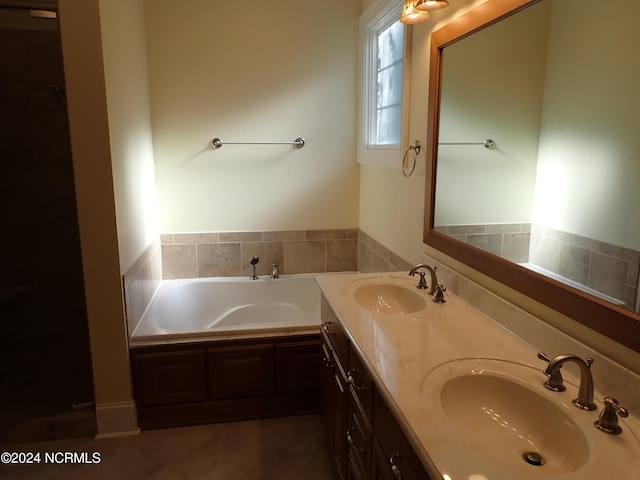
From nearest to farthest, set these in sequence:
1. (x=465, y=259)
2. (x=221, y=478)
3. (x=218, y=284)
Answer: (x=465, y=259) → (x=221, y=478) → (x=218, y=284)

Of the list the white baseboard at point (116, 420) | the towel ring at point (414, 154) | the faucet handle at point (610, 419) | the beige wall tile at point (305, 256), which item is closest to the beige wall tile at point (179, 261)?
the beige wall tile at point (305, 256)

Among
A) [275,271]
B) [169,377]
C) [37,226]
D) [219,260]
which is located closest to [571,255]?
[169,377]

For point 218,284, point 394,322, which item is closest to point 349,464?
point 394,322

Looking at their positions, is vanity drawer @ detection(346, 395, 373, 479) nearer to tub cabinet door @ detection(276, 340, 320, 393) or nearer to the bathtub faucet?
tub cabinet door @ detection(276, 340, 320, 393)

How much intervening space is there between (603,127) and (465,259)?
75cm

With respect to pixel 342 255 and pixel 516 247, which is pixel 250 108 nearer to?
pixel 342 255

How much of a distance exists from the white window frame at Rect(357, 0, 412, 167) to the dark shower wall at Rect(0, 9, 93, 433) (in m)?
1.95

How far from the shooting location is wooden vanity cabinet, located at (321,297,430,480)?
3.87 feet

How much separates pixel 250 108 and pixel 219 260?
109cm

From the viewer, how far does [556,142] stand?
1.33m

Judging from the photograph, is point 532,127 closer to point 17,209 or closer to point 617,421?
point 617,421

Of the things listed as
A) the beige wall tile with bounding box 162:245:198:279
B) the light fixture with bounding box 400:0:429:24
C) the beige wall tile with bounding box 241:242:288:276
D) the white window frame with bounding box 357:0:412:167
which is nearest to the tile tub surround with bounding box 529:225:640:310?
the light fixture with bounding box 400:0:429:24

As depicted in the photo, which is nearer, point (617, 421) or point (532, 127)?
point (617, 421)

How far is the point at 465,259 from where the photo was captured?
181 centimetres
